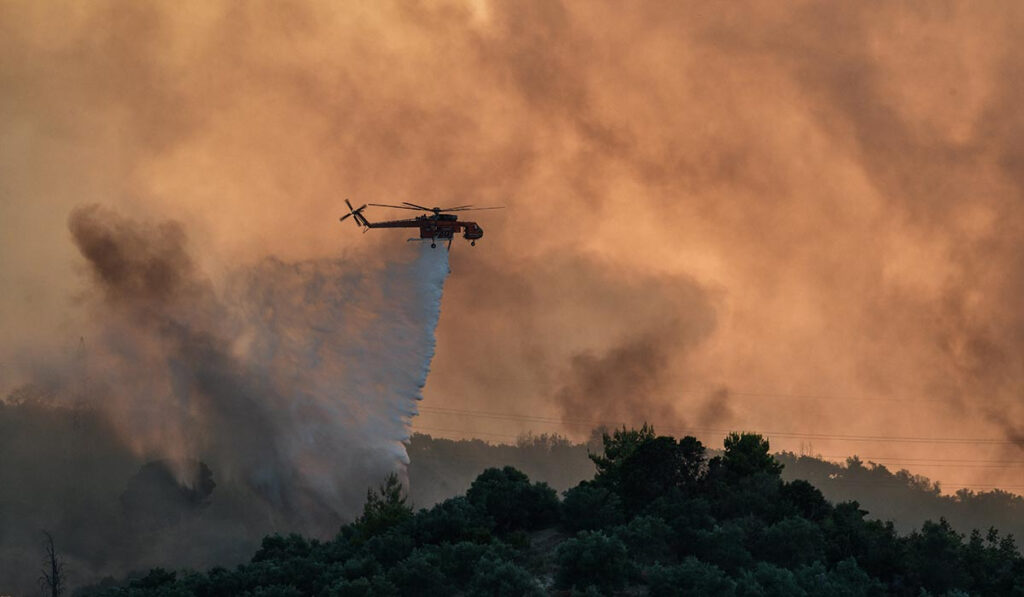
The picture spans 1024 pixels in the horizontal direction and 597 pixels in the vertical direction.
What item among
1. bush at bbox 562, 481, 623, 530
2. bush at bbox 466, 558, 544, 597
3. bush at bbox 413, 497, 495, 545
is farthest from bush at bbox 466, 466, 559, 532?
bush at bbox 466, 558, 544, 597

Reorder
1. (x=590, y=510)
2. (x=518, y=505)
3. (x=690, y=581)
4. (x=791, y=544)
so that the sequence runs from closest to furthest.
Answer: (x=690, y=581) < (x=791, y=544) < (x=590, y=510) < (x=518, y=505)

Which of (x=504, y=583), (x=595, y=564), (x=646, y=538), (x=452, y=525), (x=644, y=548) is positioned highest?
(x=452, y=525)

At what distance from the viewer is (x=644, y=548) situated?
93250 mm

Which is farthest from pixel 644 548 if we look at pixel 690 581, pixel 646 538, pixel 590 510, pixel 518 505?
pixel 518 505

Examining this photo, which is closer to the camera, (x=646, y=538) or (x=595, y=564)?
(x=595, y=564)

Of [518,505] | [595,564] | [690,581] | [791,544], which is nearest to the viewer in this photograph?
[690,581]

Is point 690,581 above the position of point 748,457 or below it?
below

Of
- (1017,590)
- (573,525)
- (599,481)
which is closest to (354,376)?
(599,481)

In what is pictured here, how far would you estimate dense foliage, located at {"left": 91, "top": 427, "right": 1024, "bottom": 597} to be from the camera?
86.6m

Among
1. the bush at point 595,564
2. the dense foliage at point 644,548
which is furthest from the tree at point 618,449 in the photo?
the bush at point 595,564

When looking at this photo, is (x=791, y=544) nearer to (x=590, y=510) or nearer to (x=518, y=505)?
(x=590, y=510)

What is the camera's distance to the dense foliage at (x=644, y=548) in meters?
86.6

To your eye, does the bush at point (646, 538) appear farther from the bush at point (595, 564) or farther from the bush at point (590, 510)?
the bush at point (590, 510)

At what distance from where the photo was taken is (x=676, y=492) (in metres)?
105
